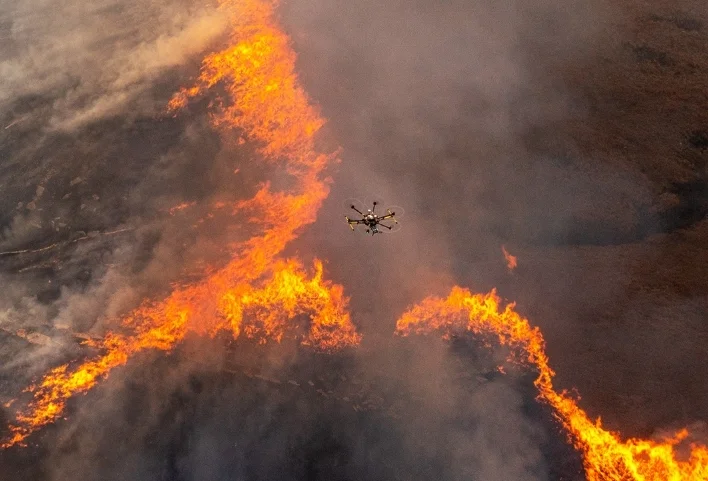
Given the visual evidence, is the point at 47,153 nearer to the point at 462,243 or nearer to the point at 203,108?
the point at 203,108

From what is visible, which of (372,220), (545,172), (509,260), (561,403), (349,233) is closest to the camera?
(561,403)

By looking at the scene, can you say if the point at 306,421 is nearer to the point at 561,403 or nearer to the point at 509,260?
the point at 561,403

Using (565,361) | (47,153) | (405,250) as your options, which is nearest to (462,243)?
(405,250)

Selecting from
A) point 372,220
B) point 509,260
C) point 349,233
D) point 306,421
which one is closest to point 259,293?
point 349,233

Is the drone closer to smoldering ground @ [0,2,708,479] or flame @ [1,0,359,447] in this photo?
smoldering ground @ [0,2,708,479]

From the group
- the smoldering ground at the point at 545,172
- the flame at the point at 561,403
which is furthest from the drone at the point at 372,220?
the flame at the point at 561,403

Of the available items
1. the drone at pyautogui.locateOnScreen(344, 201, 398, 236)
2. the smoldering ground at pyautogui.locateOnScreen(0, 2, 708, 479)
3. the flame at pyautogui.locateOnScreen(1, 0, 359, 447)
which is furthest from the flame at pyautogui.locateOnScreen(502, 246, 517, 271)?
the flame at pyautogui.locateOnScreen(1, 0, 359, 447)
